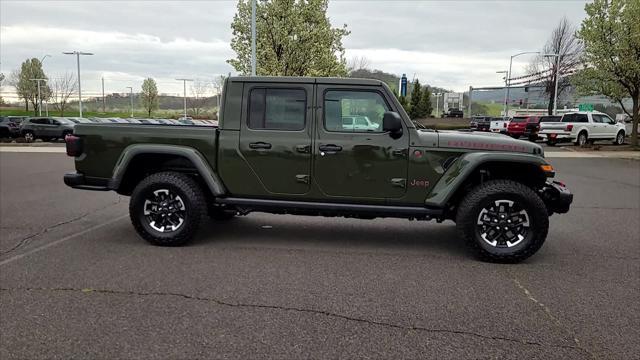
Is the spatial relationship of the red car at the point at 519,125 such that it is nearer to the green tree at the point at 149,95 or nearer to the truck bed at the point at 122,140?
the truck bed at the point at 122,140

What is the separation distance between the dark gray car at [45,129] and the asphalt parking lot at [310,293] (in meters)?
25.3

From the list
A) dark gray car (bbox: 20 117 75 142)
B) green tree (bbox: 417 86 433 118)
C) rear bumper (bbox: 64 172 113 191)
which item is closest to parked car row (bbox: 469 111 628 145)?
rear bumper (bbox: 64 172 113 191)

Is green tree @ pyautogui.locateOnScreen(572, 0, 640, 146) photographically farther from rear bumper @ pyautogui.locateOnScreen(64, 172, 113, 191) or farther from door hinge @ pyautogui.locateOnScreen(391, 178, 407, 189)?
rear bumper @ pyautogui.locateOnScreen(64, 172, 113, 191)

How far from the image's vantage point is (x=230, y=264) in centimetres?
487

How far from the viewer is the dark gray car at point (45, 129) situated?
1150 inches

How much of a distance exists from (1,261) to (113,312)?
211 cm

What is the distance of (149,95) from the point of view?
260 feet

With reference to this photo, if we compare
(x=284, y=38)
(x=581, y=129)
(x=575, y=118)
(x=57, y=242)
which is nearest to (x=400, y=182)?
(x=57, y=242)

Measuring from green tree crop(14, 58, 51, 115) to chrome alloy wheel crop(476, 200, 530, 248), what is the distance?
79.8 metres

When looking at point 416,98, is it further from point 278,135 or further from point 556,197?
point 278,135

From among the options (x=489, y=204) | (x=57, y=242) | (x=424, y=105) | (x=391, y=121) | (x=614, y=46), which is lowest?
(x=57, y=242)

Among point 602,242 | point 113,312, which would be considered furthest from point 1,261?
point 602,242

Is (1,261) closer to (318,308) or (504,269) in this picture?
(318,308)

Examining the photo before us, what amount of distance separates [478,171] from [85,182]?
4531 millimetres
